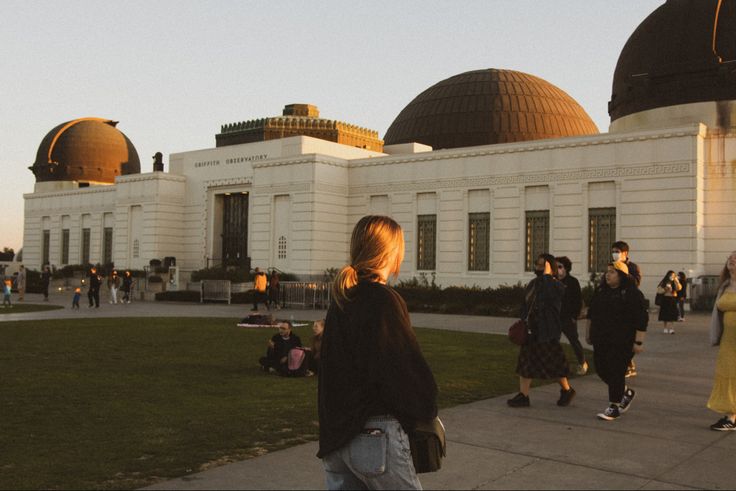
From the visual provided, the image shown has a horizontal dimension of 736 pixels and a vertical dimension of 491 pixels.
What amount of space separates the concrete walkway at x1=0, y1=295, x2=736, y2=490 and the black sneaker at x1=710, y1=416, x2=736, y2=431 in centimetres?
13

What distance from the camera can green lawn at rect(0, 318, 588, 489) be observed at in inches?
222

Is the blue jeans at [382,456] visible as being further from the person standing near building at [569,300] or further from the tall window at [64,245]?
the tall window at [64,245]

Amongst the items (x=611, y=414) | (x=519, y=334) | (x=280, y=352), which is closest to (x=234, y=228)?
(x=280, y=352)

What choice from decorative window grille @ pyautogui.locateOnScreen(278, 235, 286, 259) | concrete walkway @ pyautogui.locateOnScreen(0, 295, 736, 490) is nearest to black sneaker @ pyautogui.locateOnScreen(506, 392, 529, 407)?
concrete walkway @ pyautogui.locateOnScreen(0, 295, 736, 490)

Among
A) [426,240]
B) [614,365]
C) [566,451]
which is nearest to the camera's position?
[566,451]

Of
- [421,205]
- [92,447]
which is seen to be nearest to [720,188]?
[421,205]

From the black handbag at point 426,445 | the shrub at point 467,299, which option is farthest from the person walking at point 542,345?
the shrub at point 467,299

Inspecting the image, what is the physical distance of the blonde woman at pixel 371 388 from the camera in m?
2.96

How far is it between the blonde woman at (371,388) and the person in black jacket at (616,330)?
17.3ft

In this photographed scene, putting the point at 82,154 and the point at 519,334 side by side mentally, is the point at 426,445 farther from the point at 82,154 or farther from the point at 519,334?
the point at 82,154

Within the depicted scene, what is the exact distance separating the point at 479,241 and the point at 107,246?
2766cm

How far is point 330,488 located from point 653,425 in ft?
17.1

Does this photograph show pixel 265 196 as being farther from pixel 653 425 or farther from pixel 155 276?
pixel 653 425

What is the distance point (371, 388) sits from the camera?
3.02 m
